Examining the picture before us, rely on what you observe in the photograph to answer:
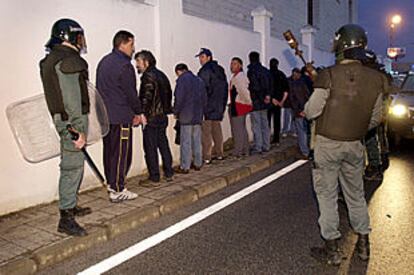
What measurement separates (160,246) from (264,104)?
15.6ft

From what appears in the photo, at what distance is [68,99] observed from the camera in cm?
423

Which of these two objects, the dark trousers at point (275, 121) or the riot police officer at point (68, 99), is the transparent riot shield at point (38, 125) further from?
the dark trousers at point (275, 121)

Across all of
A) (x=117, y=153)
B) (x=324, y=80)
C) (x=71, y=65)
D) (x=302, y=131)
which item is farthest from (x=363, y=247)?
(x=302, y=131)

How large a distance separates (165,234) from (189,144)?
2589 mm

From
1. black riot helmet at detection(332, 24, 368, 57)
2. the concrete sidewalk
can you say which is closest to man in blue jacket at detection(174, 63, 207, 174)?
the concrete sidewalk

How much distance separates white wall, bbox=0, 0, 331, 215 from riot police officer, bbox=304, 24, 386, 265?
3.30 meters

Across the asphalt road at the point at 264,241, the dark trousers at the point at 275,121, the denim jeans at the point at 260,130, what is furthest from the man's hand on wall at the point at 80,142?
the dark trousers at the point at 275,121

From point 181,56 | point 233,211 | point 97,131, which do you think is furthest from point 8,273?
point 181,56

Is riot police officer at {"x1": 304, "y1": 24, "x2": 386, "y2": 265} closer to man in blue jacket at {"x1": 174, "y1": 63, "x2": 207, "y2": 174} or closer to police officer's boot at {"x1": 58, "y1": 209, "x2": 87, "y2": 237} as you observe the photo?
police officer's boot at {"x1": 58, "y1": 209, "x2": 87, "y2": 237}

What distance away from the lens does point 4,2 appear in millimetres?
4750

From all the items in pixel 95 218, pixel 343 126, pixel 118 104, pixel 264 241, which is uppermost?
pixel 118 104

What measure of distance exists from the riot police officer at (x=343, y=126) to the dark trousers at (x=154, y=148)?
2.99 meters

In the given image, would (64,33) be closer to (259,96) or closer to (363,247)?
(363,247)

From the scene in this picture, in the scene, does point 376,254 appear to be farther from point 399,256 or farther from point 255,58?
point 255,58
